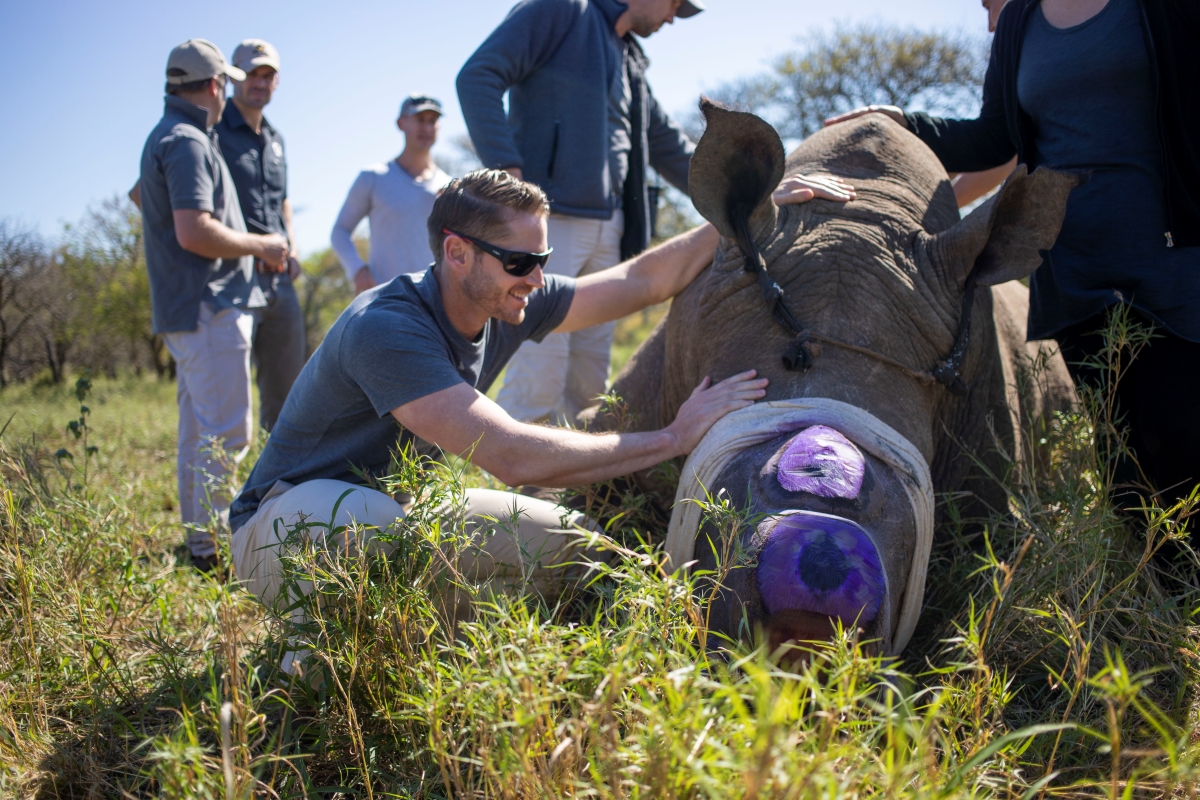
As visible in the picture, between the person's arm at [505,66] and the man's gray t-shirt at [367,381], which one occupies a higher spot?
the person's arm at [505,66]

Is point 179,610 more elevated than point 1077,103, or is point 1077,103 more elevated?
point 1077,103

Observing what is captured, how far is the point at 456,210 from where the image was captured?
331cm

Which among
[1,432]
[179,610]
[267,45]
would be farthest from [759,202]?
[267,45]

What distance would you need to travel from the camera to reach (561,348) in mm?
5121

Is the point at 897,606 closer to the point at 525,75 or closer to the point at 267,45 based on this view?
the point at 525,75

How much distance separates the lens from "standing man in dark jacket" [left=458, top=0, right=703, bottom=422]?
4.77 meters

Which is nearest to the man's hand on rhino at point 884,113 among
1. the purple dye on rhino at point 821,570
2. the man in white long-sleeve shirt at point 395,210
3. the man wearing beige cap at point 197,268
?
the purple dye on rhino at point 821,570

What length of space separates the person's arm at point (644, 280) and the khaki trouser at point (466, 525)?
105 centimetres

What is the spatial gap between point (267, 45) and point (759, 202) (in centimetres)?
428

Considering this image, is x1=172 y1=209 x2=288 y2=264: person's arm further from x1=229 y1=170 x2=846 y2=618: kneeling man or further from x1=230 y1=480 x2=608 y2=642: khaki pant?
x1=230 y1=480 x2=608 y2=642: khaki pant

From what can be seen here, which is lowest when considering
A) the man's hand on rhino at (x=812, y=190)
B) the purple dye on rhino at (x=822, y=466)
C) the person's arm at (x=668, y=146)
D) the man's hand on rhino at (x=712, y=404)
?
the purple dye on rhino at (x=822, y=466)

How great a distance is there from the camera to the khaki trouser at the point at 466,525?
2.99 m

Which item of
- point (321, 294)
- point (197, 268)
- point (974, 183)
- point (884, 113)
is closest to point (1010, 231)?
point (884, 113)

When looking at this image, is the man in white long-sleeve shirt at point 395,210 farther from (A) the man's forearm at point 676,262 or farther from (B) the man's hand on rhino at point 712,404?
(B) the man's hand on rhino at point 712,404
